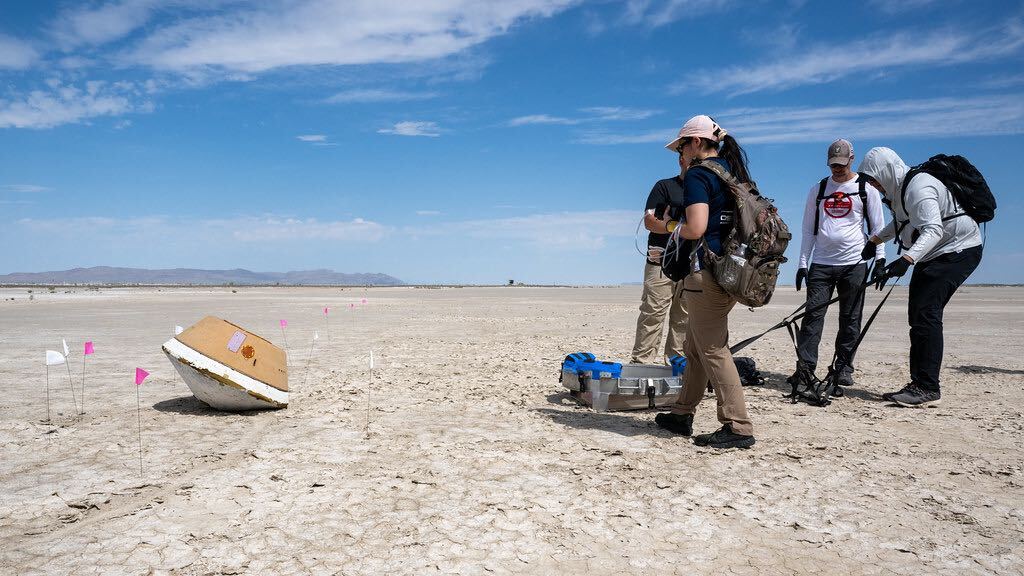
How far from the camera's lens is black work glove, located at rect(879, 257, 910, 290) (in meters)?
5.50

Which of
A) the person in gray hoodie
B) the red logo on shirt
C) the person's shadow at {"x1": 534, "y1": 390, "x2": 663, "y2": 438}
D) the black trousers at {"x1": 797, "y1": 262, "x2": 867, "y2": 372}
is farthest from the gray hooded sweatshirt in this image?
the person's shadow at {"x1": 534, "y1": 390, "x2": 663, "y2": 438}

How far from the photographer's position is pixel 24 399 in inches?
250

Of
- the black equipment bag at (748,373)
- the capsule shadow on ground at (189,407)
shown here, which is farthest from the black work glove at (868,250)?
the capsule shadow on ground at (189,407)

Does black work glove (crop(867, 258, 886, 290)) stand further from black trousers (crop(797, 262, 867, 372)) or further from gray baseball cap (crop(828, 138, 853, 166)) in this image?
gray baseball cap (crop(828, 138, 853, 166))

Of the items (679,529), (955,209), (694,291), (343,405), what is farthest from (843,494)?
(343,405)

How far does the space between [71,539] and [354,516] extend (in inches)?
53.2

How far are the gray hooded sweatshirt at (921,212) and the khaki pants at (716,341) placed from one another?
7.73ft

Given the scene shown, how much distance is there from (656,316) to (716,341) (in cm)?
271

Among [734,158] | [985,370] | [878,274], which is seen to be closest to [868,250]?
[878,274]

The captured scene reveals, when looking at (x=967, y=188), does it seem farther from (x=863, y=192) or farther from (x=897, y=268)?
(x=897, y=268)

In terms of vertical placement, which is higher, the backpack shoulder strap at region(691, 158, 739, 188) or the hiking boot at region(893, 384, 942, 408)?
the backpack shoulder strap at region(691, 158, 739, 188)

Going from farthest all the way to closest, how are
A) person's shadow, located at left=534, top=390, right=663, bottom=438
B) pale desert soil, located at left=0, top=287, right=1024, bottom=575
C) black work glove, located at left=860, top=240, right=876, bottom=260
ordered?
black work glove, located at left=860, top=240, right=876, bottom=260
person's shadow, located at left=534, top=390, right=663, bottom=438
pale desert soil, located at left=0, top=287, right=1024, bottom=575

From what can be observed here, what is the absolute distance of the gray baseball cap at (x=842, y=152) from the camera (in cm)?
634

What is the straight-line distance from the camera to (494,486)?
3.79 m
